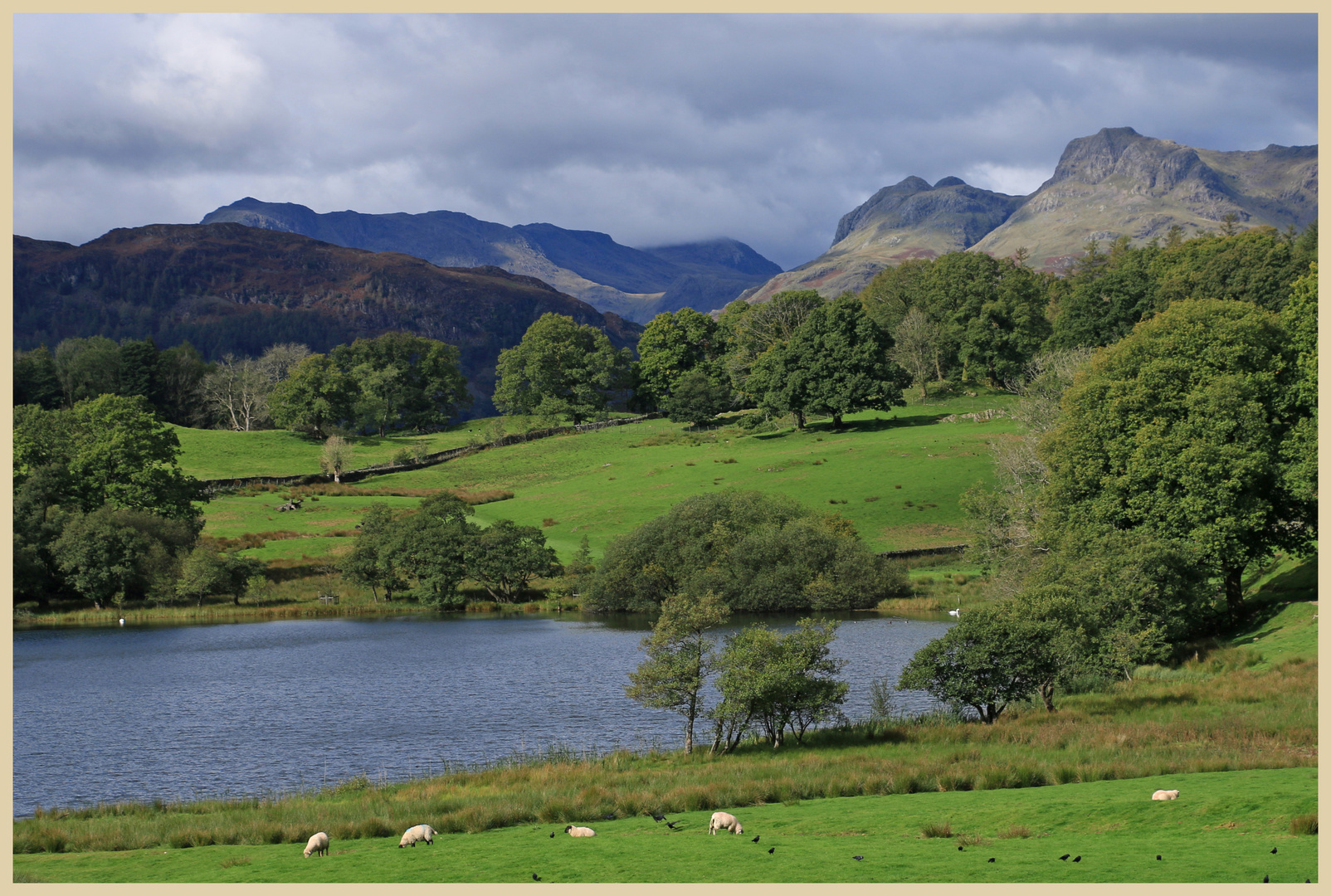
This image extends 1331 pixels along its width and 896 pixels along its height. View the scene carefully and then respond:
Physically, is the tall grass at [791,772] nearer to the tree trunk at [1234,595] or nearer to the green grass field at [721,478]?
the tree trunk at [1234,595]

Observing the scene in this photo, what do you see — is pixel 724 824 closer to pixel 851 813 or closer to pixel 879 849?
pixel 851 813

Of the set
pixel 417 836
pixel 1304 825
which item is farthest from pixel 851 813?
pixel 417 836

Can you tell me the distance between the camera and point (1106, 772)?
25.2 metres

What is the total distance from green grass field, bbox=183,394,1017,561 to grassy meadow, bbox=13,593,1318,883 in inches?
1798

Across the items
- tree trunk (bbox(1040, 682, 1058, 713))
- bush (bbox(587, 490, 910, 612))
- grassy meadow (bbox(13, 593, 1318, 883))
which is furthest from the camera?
bush (bbox(587, 490, 910, 612))

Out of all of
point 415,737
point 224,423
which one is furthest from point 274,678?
point 224,423

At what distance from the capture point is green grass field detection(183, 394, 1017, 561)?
270ft

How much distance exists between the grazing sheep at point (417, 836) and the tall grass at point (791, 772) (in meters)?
1.68

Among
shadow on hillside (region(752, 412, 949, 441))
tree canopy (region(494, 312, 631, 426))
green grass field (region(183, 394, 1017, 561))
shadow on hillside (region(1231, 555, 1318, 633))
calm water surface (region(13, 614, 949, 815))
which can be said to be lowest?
calm water surface (region(13, 614, 949, 815))

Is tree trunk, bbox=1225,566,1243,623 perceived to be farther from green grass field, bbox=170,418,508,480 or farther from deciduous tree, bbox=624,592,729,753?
green grass field, bbox=170,418,508,480

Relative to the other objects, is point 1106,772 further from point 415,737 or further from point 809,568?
point 809,568

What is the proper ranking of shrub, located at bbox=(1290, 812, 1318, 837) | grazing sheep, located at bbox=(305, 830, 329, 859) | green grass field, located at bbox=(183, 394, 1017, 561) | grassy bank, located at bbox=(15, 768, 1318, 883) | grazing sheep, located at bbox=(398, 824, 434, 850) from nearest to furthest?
grassy bank, located at bbox=(15, 768, 1318, 883), shrub, located at bbox=(1290, 812, 1318, 837), grazing sheep, located at bbox=(305, 830, 329, 859), grazing sheep, located at bbox=(398, 824, 434, 850), green grass field, located at bbox=(183, 394, 1017, 561)

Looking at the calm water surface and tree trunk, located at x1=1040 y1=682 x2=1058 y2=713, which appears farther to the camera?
tree trunk, located at x1=1040 y1=682 x2=1058 y2=713

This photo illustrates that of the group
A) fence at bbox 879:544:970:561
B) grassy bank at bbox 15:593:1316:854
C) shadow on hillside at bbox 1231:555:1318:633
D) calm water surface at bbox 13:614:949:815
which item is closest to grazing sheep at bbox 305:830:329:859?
grassy bank at bbox 15:593:1316:854
